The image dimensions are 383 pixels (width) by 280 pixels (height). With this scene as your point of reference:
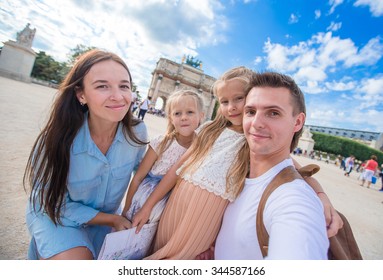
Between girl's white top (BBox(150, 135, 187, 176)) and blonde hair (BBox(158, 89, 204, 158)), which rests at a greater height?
blonde hair (BBox(158, 89, 204, 158))

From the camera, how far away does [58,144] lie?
162 centimetres

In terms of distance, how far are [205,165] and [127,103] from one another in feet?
2.76

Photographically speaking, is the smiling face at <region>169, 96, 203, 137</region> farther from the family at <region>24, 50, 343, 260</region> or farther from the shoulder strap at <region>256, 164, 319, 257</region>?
the shoulder strap at <region>256, 164, 319, 257</region>

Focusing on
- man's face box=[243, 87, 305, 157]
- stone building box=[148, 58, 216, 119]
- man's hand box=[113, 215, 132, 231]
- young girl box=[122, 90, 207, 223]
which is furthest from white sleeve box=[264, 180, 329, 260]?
stone building box=[148, 58, 216, 119]

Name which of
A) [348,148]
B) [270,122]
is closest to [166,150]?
[270,122]

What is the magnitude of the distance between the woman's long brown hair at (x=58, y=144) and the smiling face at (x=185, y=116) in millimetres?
692

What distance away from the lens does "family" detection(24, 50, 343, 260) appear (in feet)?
4.30

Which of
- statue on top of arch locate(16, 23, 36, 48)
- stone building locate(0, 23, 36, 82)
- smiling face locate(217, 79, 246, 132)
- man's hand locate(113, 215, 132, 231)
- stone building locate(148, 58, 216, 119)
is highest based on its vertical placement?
stone building locate(148, 58, 216, 119)

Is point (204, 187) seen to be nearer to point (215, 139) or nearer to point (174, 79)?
point (215, 139)

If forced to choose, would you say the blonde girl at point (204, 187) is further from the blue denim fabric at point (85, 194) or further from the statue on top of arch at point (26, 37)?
the statue on top of arch at point (26, 37)

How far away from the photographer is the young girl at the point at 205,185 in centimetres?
143
